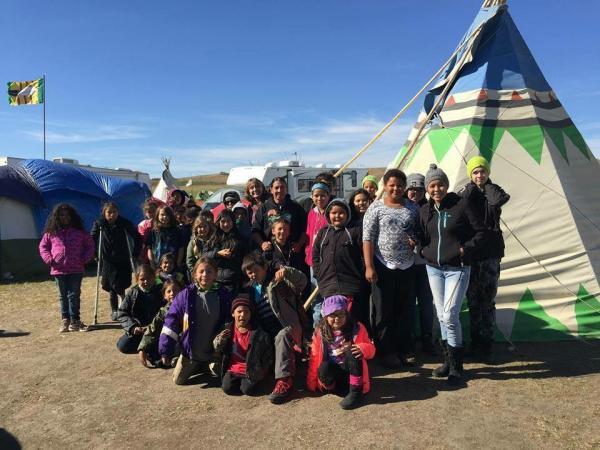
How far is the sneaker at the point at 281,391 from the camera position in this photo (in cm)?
391

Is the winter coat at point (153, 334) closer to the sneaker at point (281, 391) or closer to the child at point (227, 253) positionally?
the child at point (227, 253)

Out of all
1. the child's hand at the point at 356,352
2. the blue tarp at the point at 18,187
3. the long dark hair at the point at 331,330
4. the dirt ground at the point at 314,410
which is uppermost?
the blue tarp at the point at 18,187

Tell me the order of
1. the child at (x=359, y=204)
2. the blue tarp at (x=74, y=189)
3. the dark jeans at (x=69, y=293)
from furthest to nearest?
the blue tarp at (x=74, y=189) < the dark jeans at (x=69, y=293) < the child at (x=359, y=204)

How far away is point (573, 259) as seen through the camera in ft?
17.6

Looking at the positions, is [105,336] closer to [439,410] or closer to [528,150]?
[439,410]

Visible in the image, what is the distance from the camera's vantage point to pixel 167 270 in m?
5.54

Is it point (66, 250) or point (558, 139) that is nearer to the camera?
point (558, 139)

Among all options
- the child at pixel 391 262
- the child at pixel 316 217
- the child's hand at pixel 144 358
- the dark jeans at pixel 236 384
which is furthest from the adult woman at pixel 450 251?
the child's hand at pixel 144 358

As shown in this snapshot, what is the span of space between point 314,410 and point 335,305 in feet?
2.89

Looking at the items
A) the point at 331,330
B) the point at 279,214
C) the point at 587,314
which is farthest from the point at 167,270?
the point at 587,314

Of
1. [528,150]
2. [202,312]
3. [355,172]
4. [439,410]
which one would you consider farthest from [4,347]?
[355,172]

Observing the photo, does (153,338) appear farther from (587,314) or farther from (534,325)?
(587,314)

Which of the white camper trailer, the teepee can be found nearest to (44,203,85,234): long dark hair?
the teepee

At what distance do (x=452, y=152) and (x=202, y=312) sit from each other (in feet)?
12.1
